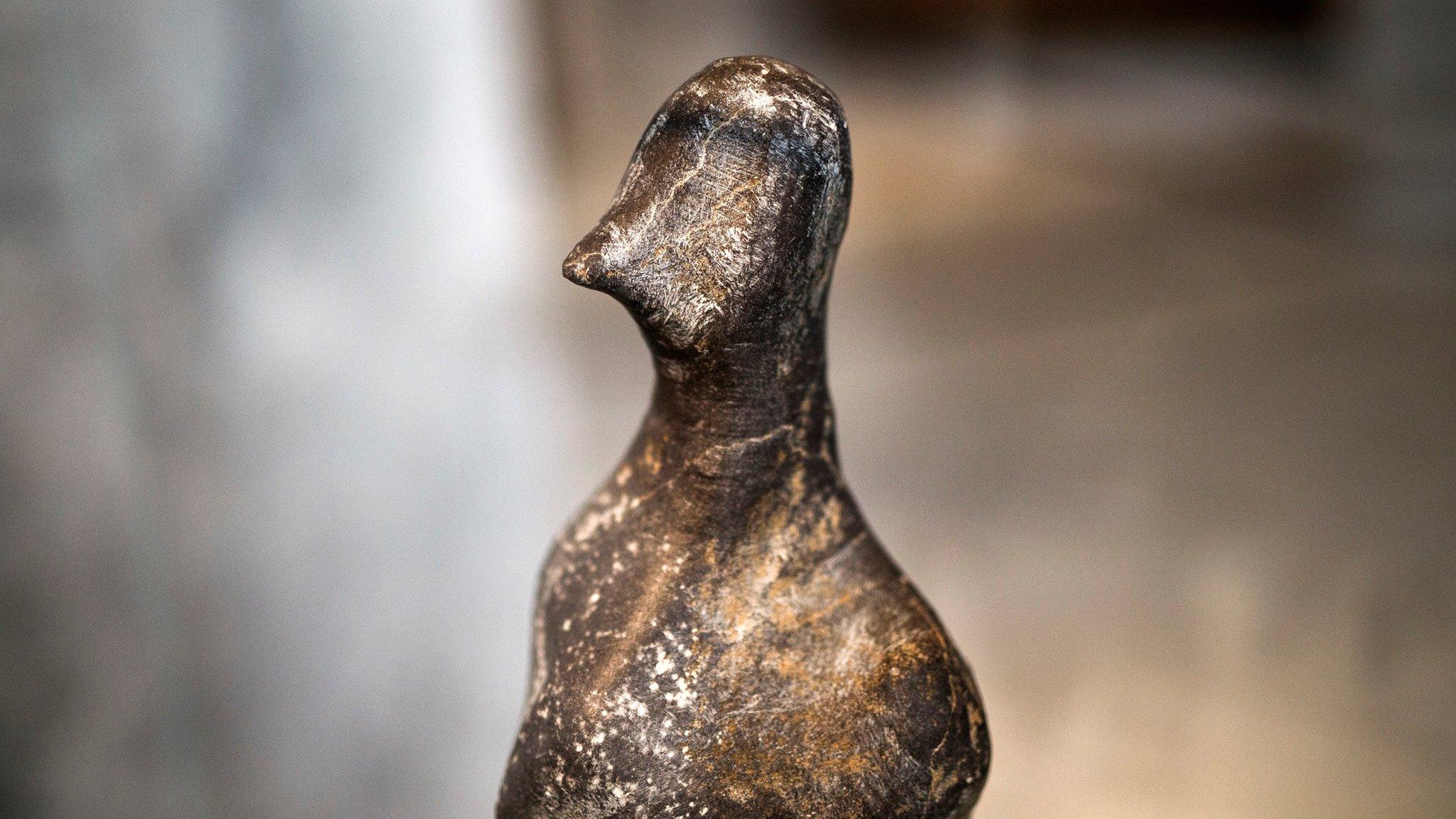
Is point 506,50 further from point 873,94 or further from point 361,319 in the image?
point 873,94

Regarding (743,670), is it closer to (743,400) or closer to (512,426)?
(743,400)

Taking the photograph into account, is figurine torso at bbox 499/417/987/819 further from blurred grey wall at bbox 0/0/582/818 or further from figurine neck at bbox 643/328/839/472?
blurred grey wall at bbox 0/0/582/818

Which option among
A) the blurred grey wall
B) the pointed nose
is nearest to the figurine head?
the pointed nose

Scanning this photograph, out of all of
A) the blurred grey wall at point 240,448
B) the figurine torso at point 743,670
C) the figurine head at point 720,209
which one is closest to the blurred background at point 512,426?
the blurred grey wall at point 240,448

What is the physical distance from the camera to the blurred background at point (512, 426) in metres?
2.74

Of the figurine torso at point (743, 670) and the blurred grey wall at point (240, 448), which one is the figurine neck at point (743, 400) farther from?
the blurred grey wall at point (240, 448)

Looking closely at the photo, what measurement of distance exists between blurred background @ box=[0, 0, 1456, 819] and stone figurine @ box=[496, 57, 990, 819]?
1.06 m

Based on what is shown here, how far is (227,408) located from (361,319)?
893 mm

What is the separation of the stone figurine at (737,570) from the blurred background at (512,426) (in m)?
1.06

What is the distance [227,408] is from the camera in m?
3.60

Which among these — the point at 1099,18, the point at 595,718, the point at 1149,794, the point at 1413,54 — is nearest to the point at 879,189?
the point at 1099,18

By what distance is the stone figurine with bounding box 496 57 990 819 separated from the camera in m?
1.54

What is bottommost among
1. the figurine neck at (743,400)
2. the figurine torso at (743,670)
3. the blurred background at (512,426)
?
the blurred background at (512,426)

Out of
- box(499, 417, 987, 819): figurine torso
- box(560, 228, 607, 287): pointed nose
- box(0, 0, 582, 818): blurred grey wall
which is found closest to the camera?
box(560, 228, 607, 287): pointed nose
